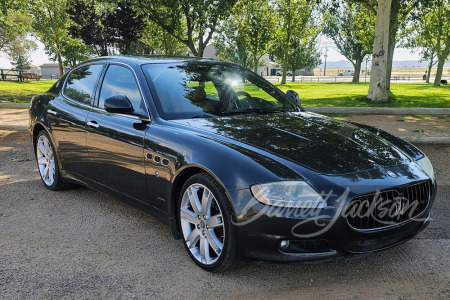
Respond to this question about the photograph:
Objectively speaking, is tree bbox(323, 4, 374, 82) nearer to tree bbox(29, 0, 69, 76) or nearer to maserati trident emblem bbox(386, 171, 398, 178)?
tree bbox(29, 0, 69, 76)

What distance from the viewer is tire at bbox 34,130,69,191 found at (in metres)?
5.34

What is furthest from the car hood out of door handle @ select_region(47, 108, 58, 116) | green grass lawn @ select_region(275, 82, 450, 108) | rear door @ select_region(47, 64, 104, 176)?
green grass lawn @ select_region(275, 82, 450, 108)

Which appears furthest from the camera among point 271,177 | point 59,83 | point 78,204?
point 59,83

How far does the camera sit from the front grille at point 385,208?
113 inches

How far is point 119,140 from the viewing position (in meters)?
4.04

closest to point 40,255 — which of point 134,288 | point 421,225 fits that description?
point 134,288

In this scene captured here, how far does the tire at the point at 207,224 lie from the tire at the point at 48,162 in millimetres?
2451

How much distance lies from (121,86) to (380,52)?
1175 centimetres

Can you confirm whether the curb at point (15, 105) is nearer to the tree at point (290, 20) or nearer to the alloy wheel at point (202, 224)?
the alloy wheel at point (202, 224)

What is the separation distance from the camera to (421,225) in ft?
10.8

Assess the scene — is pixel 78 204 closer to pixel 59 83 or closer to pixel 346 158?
pixel 59 83

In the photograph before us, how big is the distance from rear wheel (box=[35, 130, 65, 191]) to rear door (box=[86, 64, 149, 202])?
3.17 ft

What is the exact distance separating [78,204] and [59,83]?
1.59 metres

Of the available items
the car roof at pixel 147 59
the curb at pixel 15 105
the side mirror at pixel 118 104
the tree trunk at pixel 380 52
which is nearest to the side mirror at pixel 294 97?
the car roof at pixel 147 59
